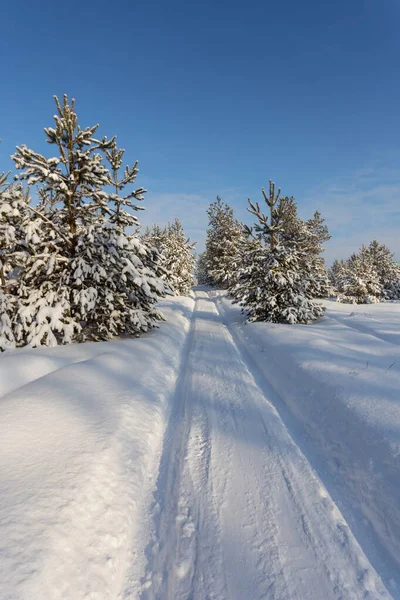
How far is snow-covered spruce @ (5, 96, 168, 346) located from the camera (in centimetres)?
852

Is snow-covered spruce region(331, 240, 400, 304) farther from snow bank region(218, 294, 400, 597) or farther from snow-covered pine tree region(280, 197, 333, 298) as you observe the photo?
snow bank region(218, 294, 400, 597)

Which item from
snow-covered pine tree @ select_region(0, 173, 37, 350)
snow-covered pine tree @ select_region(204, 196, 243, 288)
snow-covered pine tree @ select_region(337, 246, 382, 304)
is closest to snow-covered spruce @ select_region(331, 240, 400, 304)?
snow-covered pine tree @ select_region(337, 246, 382, 304)

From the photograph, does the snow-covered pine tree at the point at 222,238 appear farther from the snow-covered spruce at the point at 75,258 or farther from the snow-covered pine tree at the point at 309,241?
the snow-covered spruce at the point at 75,258

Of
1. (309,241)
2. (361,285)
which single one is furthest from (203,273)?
(361,285)

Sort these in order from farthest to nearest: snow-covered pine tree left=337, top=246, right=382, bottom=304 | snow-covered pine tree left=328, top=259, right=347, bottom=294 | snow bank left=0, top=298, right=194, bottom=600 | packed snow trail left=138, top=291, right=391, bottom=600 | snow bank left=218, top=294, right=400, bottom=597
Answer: snow-covered pine tree left=328, top=259, right=347, bottom=294
snow-covered pine tree left=337, top=246, right=382, bottom=304
snow bank left=218, top=294, right=400, bottom=597
packed snow trail left=138, top=291, right=391, bottom=600
snow bank left=0, top=298, right=194, bottom=600

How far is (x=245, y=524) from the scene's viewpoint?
2.80 metres

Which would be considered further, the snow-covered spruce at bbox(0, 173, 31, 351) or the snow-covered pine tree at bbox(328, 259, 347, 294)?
the snow-covered pine tree at bbox(328, 259, 347, 294)

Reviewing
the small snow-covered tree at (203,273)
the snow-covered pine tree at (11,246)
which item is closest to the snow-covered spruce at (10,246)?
the snow-covered pine tree at (11,246)

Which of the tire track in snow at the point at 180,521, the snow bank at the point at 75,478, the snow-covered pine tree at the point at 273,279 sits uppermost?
the snow-covered pine tree at the point at 273,279

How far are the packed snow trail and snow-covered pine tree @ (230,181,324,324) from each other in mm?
9079

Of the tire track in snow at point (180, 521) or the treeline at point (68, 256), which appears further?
the treeline at point (68, 256)

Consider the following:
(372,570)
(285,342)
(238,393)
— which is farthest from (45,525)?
(285,342)

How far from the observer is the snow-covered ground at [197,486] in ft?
7.47

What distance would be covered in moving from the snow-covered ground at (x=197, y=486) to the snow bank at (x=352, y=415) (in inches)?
0.8
